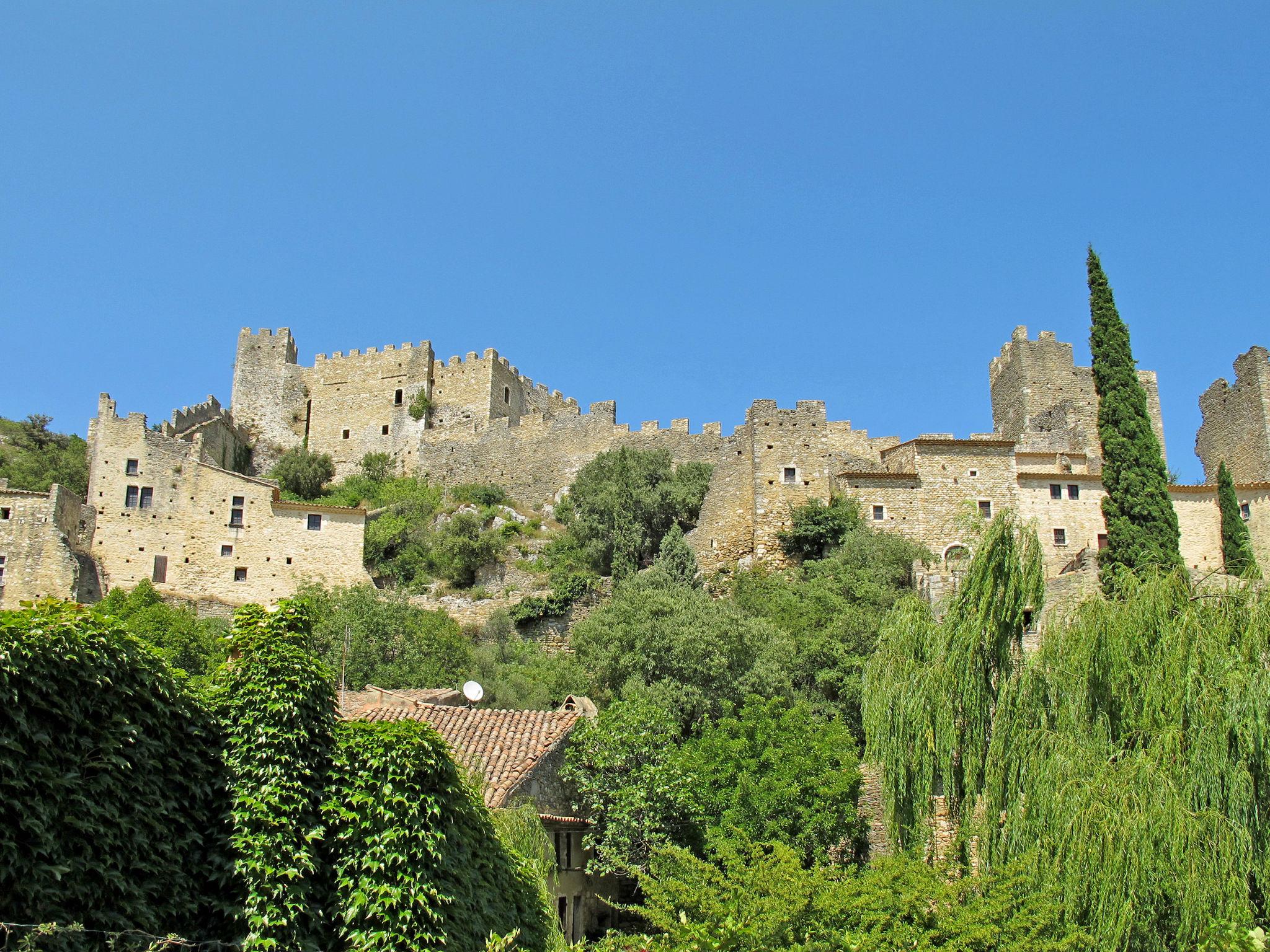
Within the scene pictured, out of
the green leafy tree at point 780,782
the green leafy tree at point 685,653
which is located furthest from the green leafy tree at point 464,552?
the green leafy tree at point 780,782

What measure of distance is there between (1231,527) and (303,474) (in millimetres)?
38577

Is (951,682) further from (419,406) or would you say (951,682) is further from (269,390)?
(269,390)

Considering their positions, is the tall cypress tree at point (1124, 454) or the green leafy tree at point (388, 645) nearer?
the tall cypress tree at point (1124, 454)

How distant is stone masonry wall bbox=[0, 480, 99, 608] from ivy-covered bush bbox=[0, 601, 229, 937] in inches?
1152

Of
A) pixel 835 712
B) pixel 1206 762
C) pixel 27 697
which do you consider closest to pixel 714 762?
pixel 835 712

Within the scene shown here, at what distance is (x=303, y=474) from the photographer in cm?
5406

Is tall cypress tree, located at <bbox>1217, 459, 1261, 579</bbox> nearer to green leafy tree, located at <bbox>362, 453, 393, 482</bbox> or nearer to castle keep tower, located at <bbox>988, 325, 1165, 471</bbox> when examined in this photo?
castle keep tower, located at <bbox>988, 325, 1165, 471</bbox>

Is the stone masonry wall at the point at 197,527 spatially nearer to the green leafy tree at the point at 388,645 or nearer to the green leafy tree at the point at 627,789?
the green leafy tree at the point at 388,645

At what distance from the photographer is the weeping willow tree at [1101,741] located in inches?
547

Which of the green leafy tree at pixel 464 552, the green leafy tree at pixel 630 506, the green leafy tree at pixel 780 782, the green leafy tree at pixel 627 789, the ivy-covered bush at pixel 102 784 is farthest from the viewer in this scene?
the green leafy tree at pixel 464 552

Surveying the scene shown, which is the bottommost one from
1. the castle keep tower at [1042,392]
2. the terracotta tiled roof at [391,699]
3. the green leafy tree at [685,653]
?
the terracotta tiled roof at [391,699]

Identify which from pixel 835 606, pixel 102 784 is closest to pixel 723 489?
pixel 835 606

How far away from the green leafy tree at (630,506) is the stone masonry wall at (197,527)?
8.40 m

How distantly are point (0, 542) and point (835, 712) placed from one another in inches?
1094
